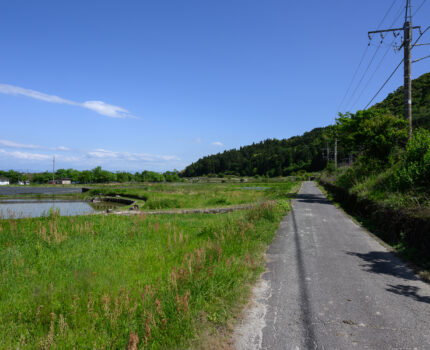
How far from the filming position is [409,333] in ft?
11.2

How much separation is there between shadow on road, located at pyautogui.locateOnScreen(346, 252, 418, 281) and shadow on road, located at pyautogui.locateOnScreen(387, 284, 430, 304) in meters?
0.56

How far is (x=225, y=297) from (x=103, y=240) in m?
5.20

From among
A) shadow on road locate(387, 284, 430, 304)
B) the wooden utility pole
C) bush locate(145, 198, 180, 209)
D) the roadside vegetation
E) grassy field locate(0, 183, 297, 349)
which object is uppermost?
the wooden utility pole

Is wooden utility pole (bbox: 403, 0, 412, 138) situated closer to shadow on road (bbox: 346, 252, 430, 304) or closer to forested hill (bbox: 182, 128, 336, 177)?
shadow on road (bbox: 346, 252, 430, 304)

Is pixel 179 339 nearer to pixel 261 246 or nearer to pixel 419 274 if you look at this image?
pixel 261 246

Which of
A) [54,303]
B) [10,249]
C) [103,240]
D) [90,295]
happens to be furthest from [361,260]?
[10,249]

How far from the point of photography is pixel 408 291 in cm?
472

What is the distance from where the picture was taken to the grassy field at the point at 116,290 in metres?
3.12

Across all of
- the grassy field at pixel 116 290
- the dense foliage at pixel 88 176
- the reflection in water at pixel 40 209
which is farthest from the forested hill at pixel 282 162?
the grassy field at pixel 116 290

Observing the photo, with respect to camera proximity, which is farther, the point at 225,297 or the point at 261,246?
the point at 261,246

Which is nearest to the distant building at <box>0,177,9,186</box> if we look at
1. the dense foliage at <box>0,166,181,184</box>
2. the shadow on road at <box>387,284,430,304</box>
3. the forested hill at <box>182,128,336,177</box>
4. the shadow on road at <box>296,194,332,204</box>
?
the dense foliage at <box>0,166,181,184</box>

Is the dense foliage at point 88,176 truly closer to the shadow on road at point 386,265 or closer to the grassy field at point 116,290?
the grassy field at point 116,290

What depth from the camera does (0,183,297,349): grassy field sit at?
3.12 m

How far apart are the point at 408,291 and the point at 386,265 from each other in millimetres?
1517
